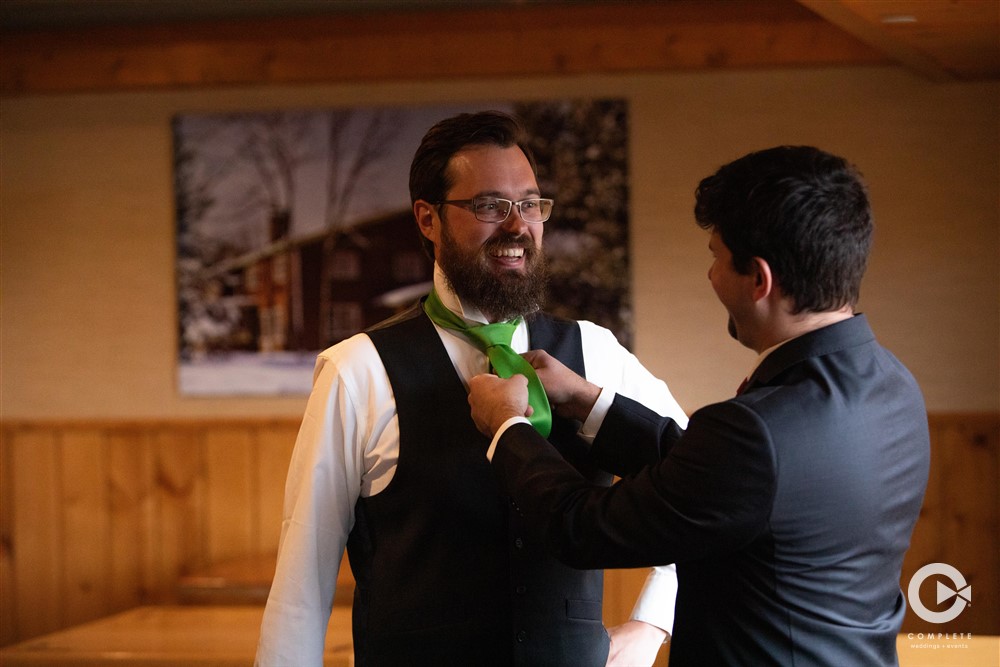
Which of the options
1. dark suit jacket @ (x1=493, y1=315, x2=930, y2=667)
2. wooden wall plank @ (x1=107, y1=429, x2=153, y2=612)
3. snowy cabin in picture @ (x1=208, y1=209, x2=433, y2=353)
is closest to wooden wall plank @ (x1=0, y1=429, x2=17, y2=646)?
wooden wall plank @ (x1=107, y1=429, x2=153, y2=612)

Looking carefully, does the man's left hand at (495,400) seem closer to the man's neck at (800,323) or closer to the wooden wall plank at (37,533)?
the man's neck at (800,323)

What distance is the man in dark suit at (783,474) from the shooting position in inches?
49.6

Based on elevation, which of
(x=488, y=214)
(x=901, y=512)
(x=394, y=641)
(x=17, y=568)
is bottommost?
(x=17, y=568)

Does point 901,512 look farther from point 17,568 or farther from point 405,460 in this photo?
point 17,568

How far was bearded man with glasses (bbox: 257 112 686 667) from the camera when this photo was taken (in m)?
1.60

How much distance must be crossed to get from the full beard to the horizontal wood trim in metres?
2.79

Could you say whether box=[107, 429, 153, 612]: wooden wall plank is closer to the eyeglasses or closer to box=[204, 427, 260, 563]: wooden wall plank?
box=[204, 427, 260, 563]: wooden wall plank

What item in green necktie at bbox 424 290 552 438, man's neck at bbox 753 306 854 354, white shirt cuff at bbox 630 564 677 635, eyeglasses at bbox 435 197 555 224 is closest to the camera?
man's neck at bbox 753 306 854 354

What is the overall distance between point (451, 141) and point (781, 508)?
0.88m

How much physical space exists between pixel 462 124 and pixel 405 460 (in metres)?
0.62

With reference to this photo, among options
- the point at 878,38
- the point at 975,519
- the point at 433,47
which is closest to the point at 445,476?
the point at 878,38

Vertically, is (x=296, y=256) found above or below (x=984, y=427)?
above

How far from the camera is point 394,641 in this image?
1.60 metres

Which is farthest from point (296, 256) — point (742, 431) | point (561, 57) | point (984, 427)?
point (742, 431)
